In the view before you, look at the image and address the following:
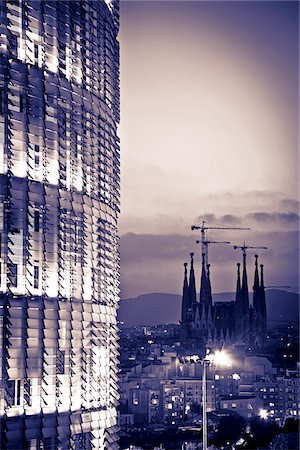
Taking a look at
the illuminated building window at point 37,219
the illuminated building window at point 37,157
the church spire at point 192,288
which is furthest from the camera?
the church spire at point 192,288

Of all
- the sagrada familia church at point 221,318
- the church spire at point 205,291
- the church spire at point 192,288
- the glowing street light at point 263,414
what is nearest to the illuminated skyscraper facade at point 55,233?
the glowing street light at point 263,414

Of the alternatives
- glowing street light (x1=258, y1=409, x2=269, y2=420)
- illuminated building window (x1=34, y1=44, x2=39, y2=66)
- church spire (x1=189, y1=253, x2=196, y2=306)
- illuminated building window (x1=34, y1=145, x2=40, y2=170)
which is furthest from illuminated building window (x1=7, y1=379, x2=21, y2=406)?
church spire (x1=189, y1=253, x2=196, y2=306)

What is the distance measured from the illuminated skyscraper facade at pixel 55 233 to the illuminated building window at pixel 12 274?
2.8 inches

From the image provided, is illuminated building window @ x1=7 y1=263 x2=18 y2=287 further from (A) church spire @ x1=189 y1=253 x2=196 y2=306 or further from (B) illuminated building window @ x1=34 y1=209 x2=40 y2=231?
(A) church spire @ x1=189 y1=253 x2=196 y2=306

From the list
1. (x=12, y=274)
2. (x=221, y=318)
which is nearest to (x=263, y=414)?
(x=221, y=318)

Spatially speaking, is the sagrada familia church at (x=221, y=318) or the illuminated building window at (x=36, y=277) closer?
the illuminated building window at (x=36, y=277)

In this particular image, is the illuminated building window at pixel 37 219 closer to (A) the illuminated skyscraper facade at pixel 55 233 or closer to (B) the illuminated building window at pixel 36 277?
(A) the illuminated skyscraper facade at pixel 55 233

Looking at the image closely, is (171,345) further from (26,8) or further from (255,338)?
(26,8)

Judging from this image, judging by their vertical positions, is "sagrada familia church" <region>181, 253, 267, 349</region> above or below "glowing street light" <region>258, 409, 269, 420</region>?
above

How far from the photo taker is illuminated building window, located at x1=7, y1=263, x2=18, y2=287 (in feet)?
114

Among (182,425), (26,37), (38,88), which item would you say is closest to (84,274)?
(38,88)

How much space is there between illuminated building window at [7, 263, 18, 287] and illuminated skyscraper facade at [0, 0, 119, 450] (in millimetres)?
71

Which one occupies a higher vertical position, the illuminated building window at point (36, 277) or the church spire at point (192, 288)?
the church spire at point (192, 288)

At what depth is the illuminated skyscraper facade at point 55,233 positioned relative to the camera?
114 ft
